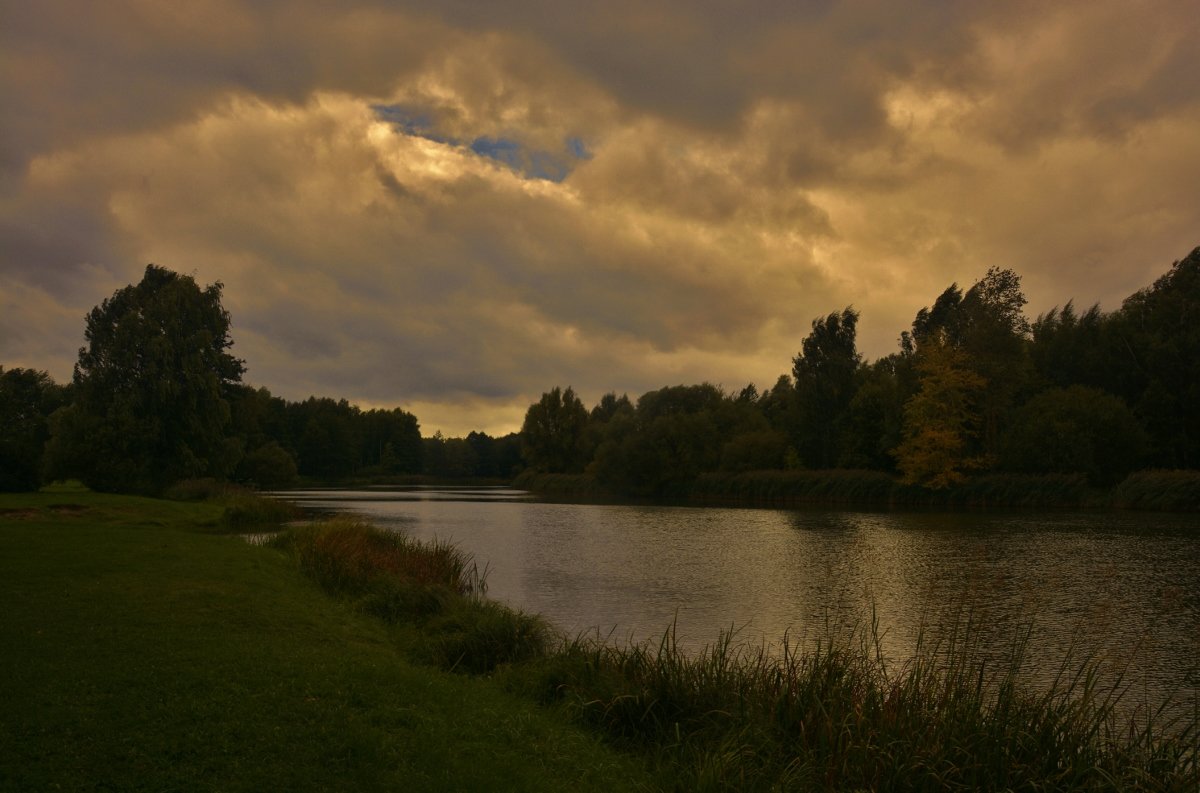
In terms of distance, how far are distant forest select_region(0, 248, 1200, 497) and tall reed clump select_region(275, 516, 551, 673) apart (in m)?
21.4

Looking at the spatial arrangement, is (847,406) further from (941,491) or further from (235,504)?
(235,504)

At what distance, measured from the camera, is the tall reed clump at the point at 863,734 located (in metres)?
7.53

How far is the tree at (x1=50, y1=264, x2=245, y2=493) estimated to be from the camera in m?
48.9

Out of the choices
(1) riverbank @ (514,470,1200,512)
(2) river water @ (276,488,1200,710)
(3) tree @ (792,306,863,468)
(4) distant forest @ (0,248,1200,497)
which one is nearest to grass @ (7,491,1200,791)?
(2) river water @ (276,488,1200,710)

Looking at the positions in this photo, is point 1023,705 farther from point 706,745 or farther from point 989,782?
point 706,745

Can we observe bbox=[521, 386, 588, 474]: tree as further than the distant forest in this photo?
Yes

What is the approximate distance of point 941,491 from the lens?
2586 inches

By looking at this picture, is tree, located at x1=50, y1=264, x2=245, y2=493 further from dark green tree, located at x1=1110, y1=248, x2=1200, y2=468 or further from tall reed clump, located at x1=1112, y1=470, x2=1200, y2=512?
dark green tree, located at x1=1110, y1=248, x2=1200, y2=468

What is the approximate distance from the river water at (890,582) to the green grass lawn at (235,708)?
498 cm

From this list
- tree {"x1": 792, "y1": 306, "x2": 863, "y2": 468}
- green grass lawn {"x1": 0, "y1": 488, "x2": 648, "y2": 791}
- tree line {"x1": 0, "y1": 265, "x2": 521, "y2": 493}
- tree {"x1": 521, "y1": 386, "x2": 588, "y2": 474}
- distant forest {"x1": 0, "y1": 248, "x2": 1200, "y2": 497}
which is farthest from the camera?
tree {"x1": 521, "y1": 386, "x2": 588, "y2": 474}

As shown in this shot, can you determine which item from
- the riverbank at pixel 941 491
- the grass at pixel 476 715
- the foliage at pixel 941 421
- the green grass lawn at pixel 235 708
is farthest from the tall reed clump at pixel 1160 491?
the green grass lawn at pixel 235 708

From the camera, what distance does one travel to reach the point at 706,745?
352 inches

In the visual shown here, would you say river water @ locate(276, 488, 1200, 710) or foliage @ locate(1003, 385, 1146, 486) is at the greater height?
foliage @ locate(1003, 385, 1146, 486)

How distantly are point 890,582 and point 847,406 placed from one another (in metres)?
62.3
